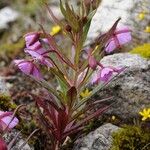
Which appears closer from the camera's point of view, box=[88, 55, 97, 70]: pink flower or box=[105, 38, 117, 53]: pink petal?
box=[88, 55, 97, 70]: pink flower

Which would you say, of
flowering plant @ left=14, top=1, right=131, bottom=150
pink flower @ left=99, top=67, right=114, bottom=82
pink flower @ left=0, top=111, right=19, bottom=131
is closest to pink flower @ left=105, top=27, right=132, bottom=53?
flowering plant @ left=14, top=1, right=131, bottom=150

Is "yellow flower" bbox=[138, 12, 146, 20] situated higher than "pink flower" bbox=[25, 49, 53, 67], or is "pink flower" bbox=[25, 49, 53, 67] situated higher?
"pink flower" bbox=[25, 49, 53, 67]

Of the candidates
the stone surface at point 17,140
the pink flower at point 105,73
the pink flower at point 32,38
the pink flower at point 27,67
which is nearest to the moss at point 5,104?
the stone surface at point 17,140

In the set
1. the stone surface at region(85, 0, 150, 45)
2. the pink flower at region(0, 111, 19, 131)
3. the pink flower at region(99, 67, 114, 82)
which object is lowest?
the stone surface at region(85, 0, 150, 45)

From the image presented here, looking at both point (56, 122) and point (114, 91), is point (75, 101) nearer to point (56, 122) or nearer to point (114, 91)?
point (56, 122)

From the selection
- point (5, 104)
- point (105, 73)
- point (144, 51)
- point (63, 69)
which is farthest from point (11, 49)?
point (105, 73)

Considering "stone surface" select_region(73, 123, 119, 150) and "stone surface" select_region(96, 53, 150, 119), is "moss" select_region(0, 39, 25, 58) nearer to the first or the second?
"stone surface" select_region(96, 53, 150, 119)
